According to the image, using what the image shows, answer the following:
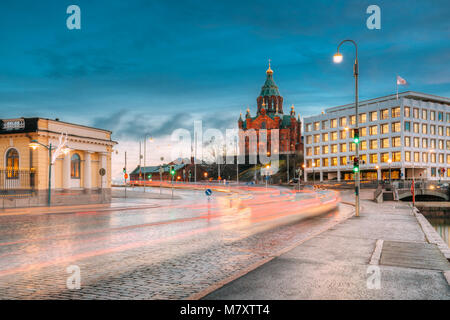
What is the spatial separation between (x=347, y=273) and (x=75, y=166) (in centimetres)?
3537

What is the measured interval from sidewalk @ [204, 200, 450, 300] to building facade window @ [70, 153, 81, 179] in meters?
31.7

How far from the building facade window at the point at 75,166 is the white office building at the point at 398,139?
56129mm

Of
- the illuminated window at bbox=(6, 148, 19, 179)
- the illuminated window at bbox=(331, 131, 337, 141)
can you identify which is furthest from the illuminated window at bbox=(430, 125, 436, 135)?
the illuminated window at bbox=(6, 148, 19, 179)

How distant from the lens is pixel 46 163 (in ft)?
107

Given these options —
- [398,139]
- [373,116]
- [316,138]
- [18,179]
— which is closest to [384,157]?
[398,139]

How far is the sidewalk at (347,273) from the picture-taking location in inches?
228

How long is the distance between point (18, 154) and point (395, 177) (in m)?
70.5

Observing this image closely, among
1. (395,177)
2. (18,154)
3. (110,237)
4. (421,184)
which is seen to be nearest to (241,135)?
(395,177)

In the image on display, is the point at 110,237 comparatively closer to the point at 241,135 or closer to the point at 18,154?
the point at 18,154

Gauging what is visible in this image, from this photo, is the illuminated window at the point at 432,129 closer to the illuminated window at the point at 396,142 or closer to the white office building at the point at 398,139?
the white office building at the point at 398,139

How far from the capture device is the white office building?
7488cm

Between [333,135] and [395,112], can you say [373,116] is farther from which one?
[333,135]

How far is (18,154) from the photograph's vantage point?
3275 centimetres

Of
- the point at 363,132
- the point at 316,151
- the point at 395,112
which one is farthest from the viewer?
the point at 316,151
